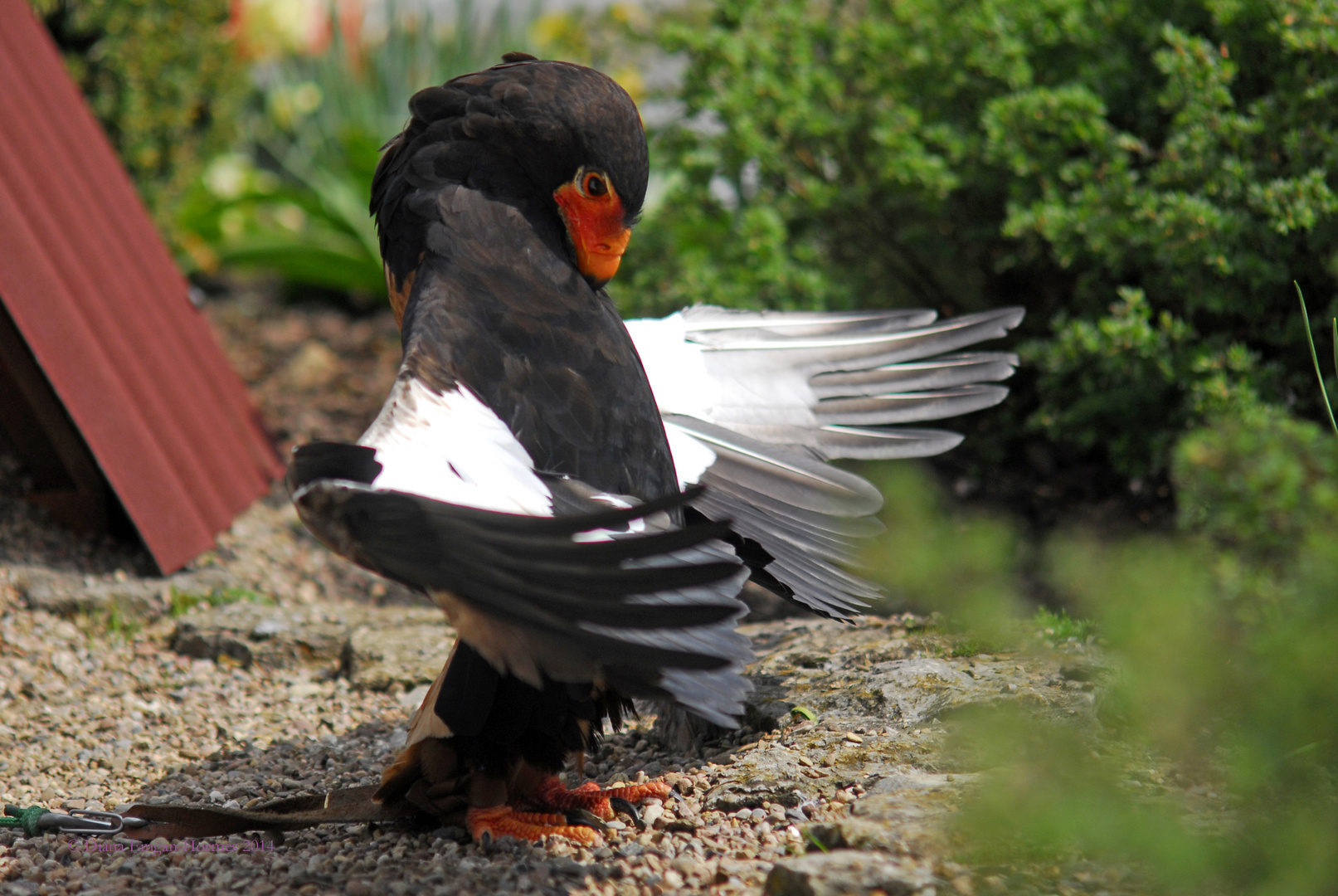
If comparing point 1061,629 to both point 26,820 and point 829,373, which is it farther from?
point 26,820

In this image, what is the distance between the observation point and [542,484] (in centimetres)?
187

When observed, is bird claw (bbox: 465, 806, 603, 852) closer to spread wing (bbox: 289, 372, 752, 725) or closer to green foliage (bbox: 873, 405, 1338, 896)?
spread wing (bbox: 289, 372, 752, 725)

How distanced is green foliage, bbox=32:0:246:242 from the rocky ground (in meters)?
2.40

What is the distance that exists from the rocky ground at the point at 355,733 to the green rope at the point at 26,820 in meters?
0.02

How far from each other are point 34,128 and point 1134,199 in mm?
3559

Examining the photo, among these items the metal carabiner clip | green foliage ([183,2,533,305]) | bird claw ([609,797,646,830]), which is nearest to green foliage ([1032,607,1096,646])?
bird claw ([609,797,646,830])

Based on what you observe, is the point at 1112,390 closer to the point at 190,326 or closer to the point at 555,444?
the point at 555,444

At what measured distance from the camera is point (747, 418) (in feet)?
9.91

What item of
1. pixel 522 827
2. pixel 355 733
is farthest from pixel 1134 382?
pixel 355 733

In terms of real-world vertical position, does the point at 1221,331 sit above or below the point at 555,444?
below

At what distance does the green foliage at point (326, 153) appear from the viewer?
6.07 metres

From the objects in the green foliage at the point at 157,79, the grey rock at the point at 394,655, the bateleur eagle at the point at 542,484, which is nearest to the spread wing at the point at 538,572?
the bateleur eagle at the point at 542,484

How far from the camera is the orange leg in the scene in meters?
2.03

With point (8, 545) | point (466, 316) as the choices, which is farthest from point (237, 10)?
point (466, 316)
